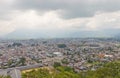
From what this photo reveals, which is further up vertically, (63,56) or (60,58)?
(60,58)

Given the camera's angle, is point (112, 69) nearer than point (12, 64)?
Yes

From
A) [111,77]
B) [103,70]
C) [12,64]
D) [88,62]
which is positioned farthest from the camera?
[88,62]

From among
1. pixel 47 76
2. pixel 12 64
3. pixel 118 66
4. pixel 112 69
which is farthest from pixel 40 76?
pixel 12 64

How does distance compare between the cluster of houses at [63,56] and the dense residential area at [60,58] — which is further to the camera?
the cluster of houses at [63,56]

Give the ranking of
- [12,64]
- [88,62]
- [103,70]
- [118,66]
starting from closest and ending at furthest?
[103,70] → [118,66] → [12,64] → [88,62]

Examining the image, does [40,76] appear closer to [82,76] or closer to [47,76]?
[47,76]

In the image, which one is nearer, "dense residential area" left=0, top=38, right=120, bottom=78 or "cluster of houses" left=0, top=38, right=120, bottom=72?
"dense residential area" left=0, top=38, right=120, bottom=78

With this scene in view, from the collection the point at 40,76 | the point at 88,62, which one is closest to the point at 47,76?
the point at 40,76

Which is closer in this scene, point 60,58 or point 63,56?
point 60,58

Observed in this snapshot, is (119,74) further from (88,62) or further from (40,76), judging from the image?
(88,62)
